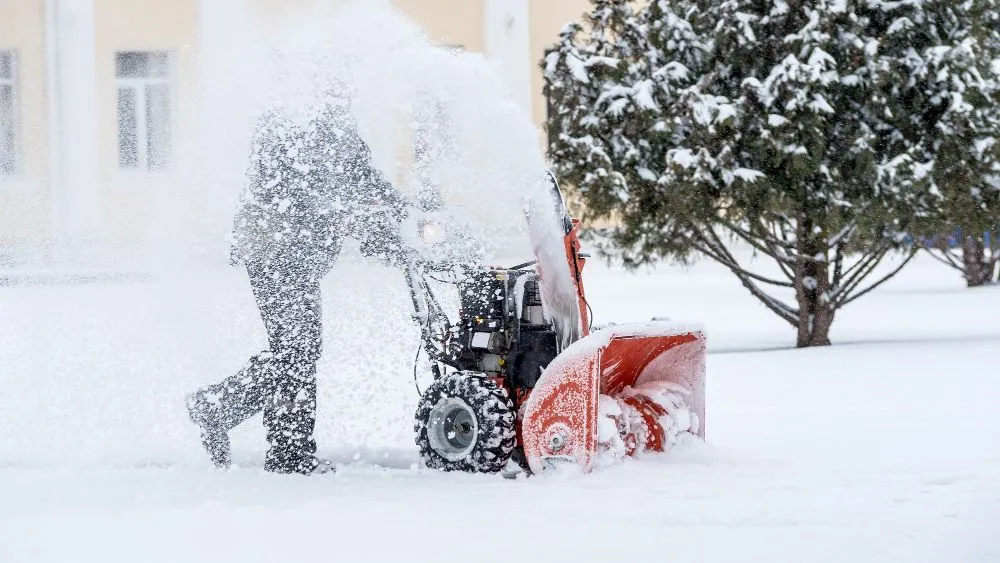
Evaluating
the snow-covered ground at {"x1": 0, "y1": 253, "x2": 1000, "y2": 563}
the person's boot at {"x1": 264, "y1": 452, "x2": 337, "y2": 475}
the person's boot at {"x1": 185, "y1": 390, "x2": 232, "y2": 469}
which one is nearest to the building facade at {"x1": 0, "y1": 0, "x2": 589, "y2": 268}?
the snow-covered ground at {"x1": 0, "y1": 253, "x2": 1000, "y2": 563}

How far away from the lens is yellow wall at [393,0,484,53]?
1888 centimetres

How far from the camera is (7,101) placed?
1780 centimetres

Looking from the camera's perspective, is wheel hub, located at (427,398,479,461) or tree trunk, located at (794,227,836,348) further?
tree trunk, located at (794,227,836,348)

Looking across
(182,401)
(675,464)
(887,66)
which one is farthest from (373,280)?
(887,66)

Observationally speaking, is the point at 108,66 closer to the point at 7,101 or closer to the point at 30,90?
the point at 30,90

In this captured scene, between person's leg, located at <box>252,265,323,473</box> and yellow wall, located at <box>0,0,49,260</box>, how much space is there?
1189cm

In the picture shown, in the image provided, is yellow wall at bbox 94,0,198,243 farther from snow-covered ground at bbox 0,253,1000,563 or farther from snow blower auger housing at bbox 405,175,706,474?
snow blower auger housing at bbox 405,175,706,474

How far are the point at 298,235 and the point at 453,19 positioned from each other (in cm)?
1412

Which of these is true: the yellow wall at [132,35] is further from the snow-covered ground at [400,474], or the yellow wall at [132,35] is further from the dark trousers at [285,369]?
the dark trousers at [285,369]

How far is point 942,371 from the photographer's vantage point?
9.20 metres

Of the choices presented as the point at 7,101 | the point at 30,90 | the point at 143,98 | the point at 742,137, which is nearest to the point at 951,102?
the point at 742,137

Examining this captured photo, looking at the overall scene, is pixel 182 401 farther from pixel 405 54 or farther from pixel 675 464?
pixel 675 464

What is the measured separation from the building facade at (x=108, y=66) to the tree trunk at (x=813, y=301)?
6212 mm

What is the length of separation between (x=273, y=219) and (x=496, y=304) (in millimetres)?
997
